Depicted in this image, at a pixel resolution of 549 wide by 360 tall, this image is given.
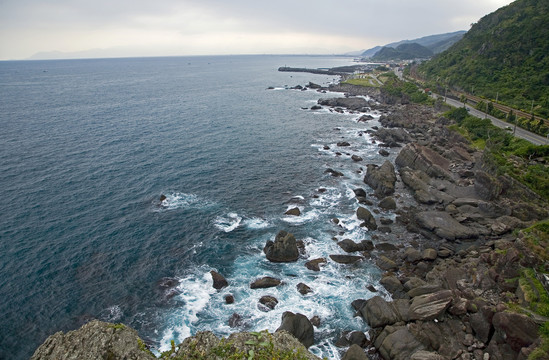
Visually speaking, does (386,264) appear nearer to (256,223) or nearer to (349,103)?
(256,223)

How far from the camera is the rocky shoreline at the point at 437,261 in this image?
2998 cm

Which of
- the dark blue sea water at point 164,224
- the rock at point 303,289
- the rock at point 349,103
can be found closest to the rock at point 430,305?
the dark blue sea water at point 164,224

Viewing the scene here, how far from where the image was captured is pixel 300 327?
32906mm

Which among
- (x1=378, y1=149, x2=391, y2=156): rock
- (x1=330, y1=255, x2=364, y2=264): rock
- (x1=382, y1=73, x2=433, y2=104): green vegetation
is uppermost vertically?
(x1=382, y1=73, x2=433, y2=104): green vegetation

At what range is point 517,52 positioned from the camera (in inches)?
4916

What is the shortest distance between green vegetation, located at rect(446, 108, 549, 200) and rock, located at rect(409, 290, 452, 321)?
34136 mm

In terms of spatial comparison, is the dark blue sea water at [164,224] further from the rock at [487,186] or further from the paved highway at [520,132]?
the paved highway at [520,132]

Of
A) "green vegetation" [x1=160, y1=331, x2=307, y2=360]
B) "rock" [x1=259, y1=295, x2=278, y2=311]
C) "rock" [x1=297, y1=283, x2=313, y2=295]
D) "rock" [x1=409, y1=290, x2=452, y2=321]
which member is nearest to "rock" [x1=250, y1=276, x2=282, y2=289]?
"rock" [x1=259, y1=295, x2=278, y2=311]

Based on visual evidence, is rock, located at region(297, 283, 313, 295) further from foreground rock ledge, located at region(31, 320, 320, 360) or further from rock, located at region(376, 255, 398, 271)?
foreground rock ledge, located at region(31, 320, 320, 360)

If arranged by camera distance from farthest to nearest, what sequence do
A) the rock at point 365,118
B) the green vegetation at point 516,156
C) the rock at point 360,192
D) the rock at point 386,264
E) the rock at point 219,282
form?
the rock at point 365,118, the rock at point 360,192, the green vegetation at point 516,156, the rock at point 386,264, the rock at point 219,282

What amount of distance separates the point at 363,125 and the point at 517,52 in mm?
71789

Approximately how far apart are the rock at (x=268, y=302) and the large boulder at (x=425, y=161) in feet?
162

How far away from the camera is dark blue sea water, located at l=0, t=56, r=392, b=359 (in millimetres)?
36562

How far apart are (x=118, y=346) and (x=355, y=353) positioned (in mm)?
20699
